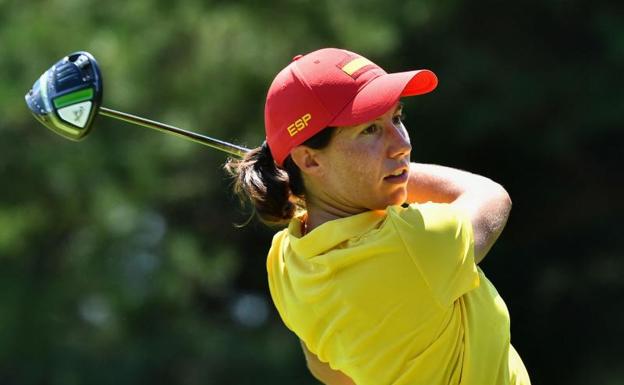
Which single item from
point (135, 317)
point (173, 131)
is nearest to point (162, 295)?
point (135, 317)

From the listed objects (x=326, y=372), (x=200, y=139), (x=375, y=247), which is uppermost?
(x=375, y=247)

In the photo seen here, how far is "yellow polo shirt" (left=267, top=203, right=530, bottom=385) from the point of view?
8.62ft

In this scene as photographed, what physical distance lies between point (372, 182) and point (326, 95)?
0.19 metres

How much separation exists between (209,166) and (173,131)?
4.86m

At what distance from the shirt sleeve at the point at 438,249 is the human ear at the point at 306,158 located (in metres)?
0.21

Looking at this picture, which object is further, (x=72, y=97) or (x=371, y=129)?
(x=72, y=97)

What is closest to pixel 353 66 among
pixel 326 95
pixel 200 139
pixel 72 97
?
pixel 326 95

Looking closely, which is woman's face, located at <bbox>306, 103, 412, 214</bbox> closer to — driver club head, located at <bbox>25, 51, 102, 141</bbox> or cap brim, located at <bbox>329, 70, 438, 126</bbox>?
cap brim, located at <bbox>329, 70, 438, 126</bbox>

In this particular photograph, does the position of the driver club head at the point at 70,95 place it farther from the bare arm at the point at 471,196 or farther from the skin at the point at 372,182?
the bare arm at the point at 471,196

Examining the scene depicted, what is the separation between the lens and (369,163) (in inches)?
106

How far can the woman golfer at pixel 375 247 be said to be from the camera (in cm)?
263

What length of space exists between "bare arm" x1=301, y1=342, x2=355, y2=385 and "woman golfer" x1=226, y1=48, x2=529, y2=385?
63 mm

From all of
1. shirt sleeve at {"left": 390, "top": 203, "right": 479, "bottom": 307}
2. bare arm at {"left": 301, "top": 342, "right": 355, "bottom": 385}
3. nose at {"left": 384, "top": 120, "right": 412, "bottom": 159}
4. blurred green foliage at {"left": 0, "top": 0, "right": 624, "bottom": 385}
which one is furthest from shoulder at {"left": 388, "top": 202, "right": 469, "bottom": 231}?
blurred green foliage at {"left": 0, "top": 0, "right": 624, "bottom": 385}

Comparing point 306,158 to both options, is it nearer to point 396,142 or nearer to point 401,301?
point 396,142
